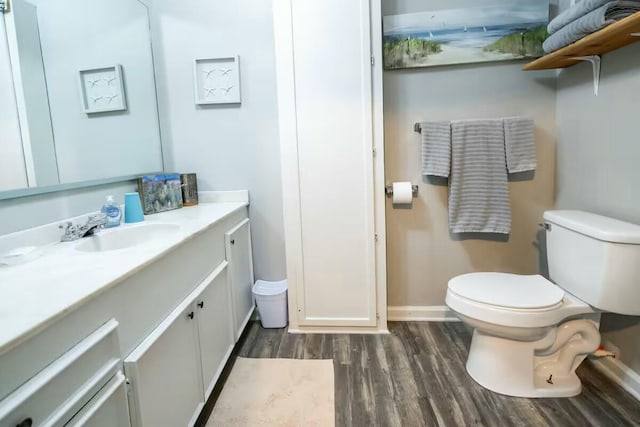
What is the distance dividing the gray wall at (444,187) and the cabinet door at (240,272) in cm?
88

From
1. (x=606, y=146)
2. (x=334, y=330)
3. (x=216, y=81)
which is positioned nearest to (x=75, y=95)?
(x=216, y=81)

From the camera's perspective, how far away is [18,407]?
611 mm

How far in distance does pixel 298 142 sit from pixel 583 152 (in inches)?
58.7

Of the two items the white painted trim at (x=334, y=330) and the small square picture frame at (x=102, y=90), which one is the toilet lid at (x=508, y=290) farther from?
the small square picture frame at (x=102, y=90)

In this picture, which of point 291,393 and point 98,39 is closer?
point 291,393

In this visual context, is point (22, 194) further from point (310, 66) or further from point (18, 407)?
point (310, 66)

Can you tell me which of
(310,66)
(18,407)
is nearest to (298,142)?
(310,66)

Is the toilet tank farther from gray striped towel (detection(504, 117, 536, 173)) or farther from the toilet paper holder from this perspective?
the toilet paper holder

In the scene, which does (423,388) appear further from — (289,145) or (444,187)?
(289,145)

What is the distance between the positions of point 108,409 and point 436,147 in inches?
73.3

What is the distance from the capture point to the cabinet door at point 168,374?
3.17ft

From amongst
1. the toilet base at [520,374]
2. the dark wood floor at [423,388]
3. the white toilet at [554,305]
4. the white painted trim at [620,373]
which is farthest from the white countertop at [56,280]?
the white painted trim at [620,373]

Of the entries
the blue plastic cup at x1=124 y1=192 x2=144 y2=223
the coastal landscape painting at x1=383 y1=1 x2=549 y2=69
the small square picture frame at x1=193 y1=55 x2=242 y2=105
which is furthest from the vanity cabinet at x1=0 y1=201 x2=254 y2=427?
the coastal landscape painting at x1=383 y1=1 x2=549 y2=69

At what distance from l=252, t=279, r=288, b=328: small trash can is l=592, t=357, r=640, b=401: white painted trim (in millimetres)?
1648
